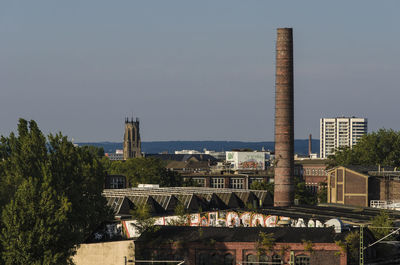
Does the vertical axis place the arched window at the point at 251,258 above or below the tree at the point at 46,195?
below

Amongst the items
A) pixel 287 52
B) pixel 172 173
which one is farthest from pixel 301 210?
pixel 172 173

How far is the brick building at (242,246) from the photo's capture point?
2665 inches

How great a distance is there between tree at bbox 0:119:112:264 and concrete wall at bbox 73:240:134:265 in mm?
1425

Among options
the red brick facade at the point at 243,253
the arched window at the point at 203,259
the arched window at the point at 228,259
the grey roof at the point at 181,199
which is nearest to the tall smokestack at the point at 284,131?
the grey roof at the point at 181,199

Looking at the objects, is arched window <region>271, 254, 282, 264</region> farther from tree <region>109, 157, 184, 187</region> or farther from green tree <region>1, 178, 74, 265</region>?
tree <region>109, 157, 184, 187</region>

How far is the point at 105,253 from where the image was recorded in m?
73.1

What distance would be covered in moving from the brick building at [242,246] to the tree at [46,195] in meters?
6.12

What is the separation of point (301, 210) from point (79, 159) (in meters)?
30.7

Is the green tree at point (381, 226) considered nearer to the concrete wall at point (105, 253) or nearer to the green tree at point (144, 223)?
the green tree at point (144, 223)

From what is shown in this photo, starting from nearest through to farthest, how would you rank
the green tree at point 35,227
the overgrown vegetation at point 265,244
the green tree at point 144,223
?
the green tree at point 35,227, the overgrown vegetation at point 265,244, the green tree at point 144,223

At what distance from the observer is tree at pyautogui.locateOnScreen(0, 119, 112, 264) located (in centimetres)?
6450

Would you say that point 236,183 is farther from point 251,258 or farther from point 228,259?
point 251,258

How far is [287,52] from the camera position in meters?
116

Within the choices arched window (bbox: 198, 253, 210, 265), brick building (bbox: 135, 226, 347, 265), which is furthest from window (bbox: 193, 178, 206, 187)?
arched window (bbox: 198, 253, 210, 265)
